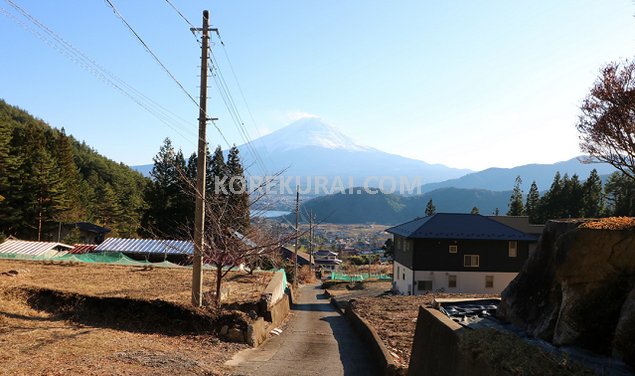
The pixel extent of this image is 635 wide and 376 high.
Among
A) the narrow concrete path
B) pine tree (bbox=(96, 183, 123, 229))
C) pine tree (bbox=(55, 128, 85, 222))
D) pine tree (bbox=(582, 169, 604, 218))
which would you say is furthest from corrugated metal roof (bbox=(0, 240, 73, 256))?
pine tree (bbox=(582, 169, 604, 218))

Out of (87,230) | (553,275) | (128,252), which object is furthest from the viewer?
(87,230)

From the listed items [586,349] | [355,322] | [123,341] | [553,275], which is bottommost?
[355,322]

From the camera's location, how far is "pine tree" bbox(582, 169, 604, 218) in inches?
1895

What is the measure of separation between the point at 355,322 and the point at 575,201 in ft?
141

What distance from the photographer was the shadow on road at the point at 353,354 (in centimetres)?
957

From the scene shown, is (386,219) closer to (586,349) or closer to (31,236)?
(31,236)

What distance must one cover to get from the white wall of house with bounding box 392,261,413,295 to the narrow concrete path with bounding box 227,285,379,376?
1579 cm

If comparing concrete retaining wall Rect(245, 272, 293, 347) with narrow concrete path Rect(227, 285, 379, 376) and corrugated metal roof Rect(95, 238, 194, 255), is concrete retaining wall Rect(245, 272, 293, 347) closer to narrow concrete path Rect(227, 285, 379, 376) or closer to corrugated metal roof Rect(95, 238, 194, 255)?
narrow concrete path Rect(227, 285, 379, 376)

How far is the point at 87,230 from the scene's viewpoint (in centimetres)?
4831

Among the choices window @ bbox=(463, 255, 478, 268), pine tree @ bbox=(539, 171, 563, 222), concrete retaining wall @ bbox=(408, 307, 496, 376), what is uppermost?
pine tree @ bbox=(539, 171, 563, 222)

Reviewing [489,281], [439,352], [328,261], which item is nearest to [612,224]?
[439,352]

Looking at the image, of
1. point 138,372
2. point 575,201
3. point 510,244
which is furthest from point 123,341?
point 575,201

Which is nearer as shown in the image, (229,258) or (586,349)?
(586,349)

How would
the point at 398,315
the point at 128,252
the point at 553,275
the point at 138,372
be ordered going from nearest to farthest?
1. the point at 553,275
2. the point at 138,372
3. the point at 398,315
4. the point at 128,252
